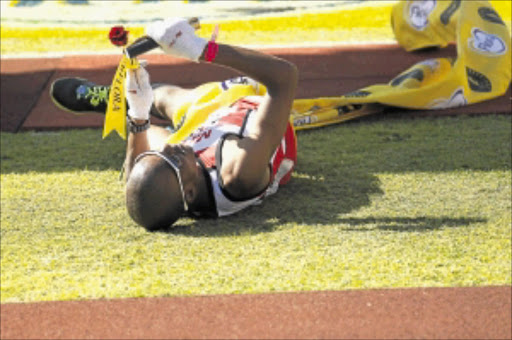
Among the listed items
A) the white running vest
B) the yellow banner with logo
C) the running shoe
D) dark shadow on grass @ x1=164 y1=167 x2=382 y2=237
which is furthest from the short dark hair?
the yellow banner with logo

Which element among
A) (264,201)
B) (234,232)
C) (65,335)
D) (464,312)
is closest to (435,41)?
(264,201)

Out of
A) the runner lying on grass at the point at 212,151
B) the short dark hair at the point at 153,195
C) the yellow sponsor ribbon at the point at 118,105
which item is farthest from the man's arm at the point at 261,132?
the yellow sponsor ribbon at the point at 118,105

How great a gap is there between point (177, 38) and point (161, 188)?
68cm

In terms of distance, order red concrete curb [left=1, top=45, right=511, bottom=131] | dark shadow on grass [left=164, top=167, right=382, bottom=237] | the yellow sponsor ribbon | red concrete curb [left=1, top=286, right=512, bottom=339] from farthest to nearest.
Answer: red concrete curb [left=1, top=45, right=511, bottom=131] < the yellow sponsor ribbon < dark shadow on grass [left=164, top=167, right=382, bottom=237] < red concrete curb [left=1, top=286, right=512, bottom=339]

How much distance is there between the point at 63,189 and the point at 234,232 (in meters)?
1.12

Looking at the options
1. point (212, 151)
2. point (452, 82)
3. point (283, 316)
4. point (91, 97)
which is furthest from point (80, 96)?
point (283, 316)

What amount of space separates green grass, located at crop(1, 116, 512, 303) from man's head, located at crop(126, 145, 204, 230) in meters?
0.09

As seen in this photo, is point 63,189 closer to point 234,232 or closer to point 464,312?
point 234,232

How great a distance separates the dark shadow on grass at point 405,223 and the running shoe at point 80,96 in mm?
1878

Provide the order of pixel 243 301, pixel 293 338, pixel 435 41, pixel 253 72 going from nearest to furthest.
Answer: pixel 293 338 < pixel 243 301 < pixel 253 72 < pixel 435 41

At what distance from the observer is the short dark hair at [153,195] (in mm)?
4062

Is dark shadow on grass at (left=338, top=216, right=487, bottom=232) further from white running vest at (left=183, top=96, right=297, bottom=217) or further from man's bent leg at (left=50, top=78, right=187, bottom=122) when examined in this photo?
man's bent leg at (left=50, top=78, right=187, bottom=122)

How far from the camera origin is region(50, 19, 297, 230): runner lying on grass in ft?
13.2

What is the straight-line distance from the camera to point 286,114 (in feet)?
14.0
